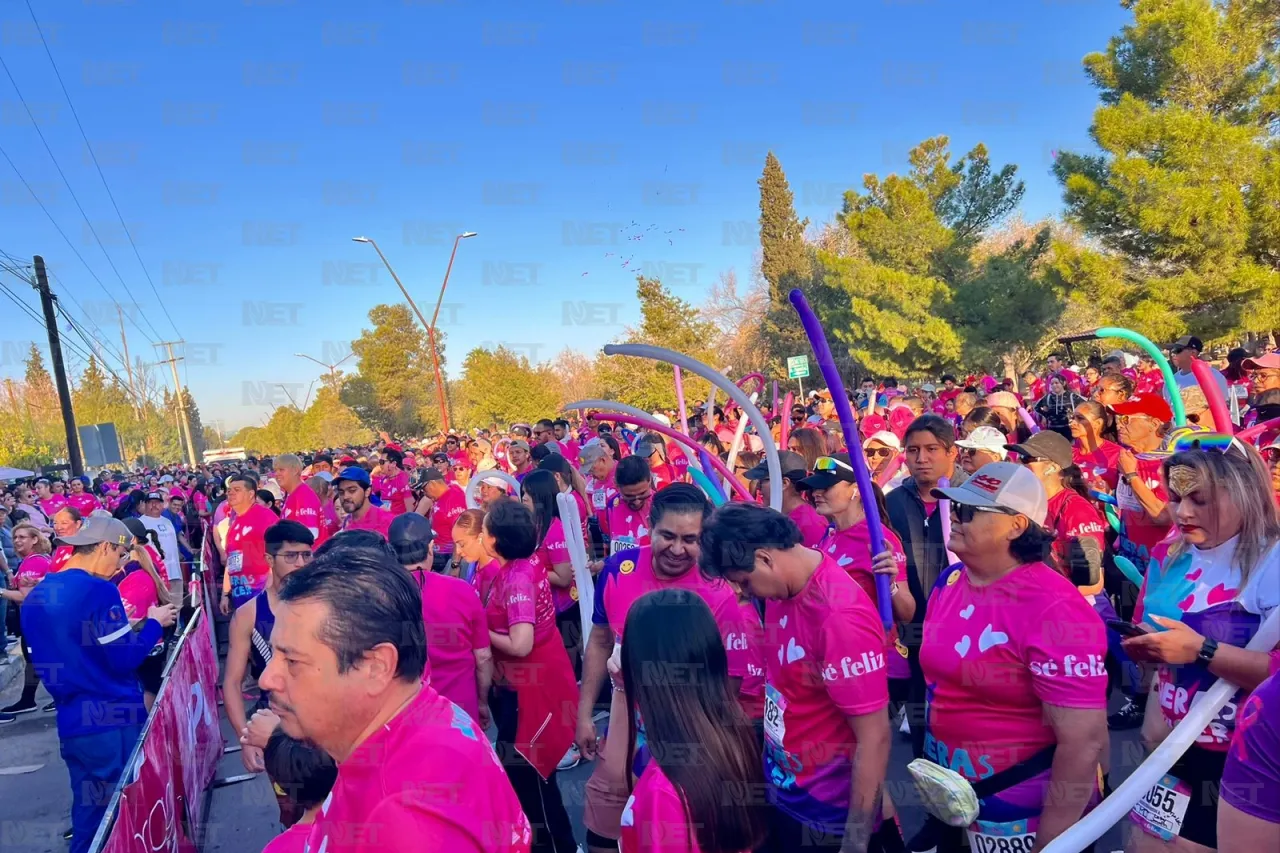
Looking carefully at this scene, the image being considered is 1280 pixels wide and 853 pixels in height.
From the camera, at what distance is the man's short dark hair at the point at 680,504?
9.93ft

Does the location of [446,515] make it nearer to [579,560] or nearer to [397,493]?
[397,493]

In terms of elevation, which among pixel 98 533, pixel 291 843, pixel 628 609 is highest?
pixel 98 533

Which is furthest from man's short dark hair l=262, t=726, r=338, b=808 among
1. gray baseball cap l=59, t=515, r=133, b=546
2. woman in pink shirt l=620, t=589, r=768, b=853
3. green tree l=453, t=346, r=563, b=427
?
green tree l=453, t=346, r=563, b=427

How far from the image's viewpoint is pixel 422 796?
1.45 m

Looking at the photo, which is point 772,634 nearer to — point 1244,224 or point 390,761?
point 390,761

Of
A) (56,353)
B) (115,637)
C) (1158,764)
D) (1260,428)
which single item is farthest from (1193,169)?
(56,353)

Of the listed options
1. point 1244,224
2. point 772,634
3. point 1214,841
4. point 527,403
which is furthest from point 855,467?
point 527,403

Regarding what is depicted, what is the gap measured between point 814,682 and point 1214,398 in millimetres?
2901

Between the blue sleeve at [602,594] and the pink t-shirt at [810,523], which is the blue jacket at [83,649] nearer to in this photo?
the blue sleeve at [602,594]

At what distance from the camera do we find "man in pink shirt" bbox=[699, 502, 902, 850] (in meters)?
2.23

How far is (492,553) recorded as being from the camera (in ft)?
12.3

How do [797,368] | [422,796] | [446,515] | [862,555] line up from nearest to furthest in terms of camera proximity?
[422,796] < [862,555] < [446,515] < [797,368]

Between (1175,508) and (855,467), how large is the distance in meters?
1.09

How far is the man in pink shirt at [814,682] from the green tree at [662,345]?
68.5ft
